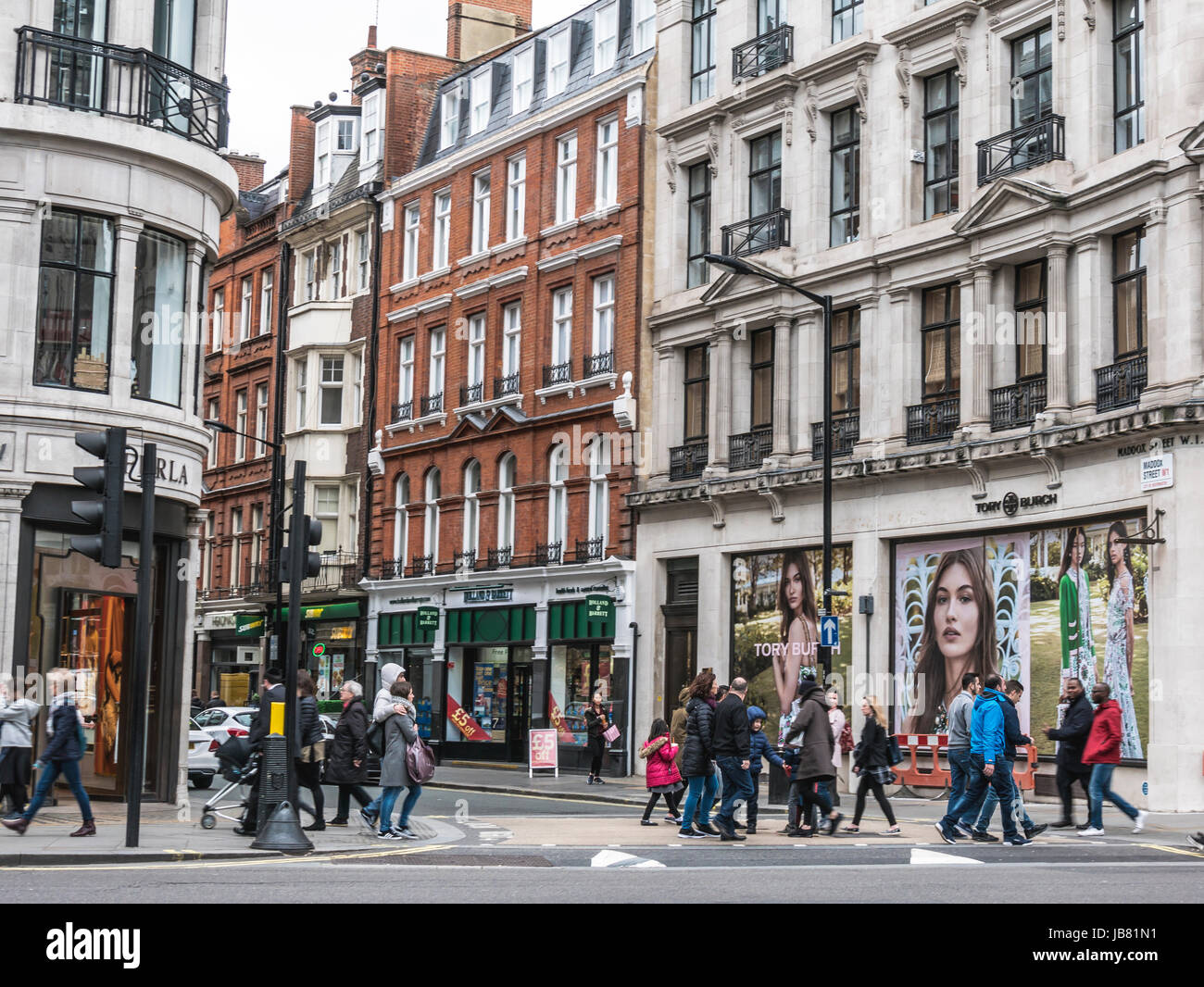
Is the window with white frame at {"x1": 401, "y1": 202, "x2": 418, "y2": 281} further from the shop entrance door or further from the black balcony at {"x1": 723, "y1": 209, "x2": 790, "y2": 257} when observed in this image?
Answer: the black balcony at {"x1": 723, "y1": 209, "x2": 790, "y2": 257}

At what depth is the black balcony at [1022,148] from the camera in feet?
93.5

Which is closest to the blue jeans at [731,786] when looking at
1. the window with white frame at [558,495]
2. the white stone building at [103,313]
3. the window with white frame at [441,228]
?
the white stone building at [103,313]

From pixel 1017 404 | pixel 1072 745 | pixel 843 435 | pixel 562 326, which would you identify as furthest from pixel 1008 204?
pixel 562 326

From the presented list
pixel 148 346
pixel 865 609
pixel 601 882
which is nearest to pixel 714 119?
pixel 865 609

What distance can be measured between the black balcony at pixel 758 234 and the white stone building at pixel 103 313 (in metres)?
13.9

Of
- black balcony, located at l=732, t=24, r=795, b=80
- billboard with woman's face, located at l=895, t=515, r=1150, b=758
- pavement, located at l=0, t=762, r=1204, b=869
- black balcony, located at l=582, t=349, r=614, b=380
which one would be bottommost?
pavement, located at l=0, t=762, r=1204, b=869

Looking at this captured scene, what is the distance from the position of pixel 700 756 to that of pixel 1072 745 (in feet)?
16.4

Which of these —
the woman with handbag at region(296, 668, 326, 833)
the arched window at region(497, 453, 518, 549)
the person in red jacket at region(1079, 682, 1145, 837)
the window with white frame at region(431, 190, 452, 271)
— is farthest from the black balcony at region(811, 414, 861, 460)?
the window with white frame at region(431, 190, 452, 271)

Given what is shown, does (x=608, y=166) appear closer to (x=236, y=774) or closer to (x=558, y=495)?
(x=558, y=495)

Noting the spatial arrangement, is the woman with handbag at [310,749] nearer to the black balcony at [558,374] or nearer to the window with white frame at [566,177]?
the black balcony at [558,374]

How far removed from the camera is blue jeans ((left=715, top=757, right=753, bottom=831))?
63.6 feet

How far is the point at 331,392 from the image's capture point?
51.3 m

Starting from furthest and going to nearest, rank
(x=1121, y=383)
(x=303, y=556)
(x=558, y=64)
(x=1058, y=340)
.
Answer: (x=558, y=64), (x=1058, y=340), (x=1121, y=383), (x=303, y=556)

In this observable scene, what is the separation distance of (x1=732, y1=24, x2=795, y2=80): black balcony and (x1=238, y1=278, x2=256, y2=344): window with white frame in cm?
2396
